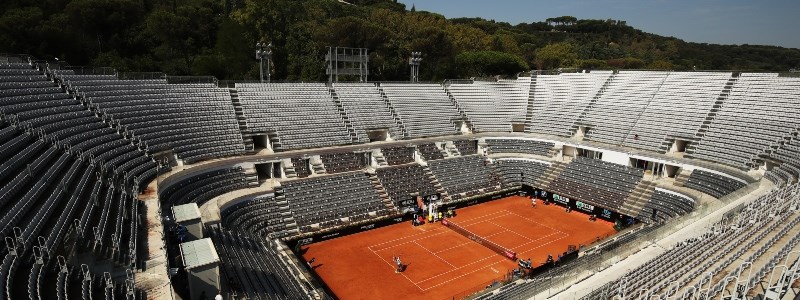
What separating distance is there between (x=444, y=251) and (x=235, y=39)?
37.1 m

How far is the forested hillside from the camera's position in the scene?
43.4m

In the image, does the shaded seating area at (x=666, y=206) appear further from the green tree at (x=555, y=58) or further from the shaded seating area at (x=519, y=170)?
the green tree at (x=555, y=58)

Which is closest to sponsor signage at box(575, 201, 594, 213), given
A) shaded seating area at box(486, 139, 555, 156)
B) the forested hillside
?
shaded seating area at box(486, 139, 555, 156)

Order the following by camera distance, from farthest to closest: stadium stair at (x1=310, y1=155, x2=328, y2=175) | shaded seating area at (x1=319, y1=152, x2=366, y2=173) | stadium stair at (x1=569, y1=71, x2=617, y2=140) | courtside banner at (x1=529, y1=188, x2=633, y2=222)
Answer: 1. stadium stair at (x1=569, y1=71, x2=617, y2=140)
2. shaded seating area at (x1=319, y1=152, x2=366, y2=173)
3. stadium stair at (x1=310, y1=155, x2=328, y2=175)
4. courtside banner at (x1=529, y1=188, x2=633, y2=222)

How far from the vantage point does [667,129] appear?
35.2 meters

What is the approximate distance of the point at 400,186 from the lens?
32938 mm

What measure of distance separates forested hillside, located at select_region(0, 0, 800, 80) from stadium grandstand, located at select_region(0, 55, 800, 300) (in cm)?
1636

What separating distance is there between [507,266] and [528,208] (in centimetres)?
1088

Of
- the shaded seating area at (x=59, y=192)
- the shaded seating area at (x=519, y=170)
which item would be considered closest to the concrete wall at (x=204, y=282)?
the shaded seating area at (x=59, y=192)

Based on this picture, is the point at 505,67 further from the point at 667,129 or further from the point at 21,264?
the point at 21,264

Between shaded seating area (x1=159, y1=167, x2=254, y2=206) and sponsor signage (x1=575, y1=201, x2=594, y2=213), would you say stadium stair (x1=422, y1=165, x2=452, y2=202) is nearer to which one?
sponsor signage (x1=575, y1=201, x2=594, y2=213)

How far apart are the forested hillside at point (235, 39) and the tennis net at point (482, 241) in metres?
32.0

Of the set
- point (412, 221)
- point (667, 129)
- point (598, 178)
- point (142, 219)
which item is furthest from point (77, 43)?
point (667, 129)

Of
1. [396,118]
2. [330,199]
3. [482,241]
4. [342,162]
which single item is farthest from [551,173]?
[330,199]
